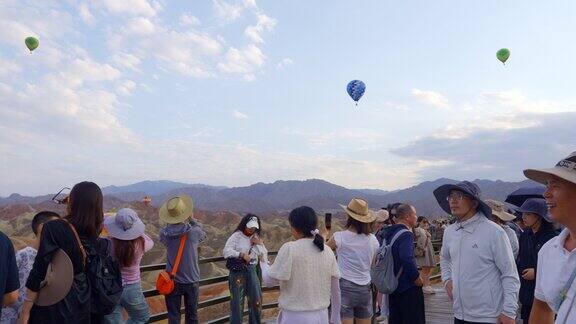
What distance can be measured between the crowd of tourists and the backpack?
0.4 inches

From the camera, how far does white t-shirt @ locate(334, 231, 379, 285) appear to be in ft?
17.0

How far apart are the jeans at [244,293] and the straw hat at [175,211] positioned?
1.02 meters

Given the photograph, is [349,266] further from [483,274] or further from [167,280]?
[167,280]

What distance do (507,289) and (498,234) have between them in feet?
1.41

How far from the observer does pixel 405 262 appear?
4.62 metres

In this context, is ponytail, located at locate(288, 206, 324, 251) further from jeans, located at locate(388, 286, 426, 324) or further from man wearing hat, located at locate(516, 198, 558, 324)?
man wearing hat, located at locate(516, 198, 558, 324)

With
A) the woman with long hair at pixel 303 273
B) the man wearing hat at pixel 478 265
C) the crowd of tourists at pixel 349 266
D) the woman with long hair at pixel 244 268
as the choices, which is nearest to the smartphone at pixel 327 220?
the crowd of tourists at pixel 349 266

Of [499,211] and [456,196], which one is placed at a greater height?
[456,196]

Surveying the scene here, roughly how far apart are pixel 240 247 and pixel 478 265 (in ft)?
11.2

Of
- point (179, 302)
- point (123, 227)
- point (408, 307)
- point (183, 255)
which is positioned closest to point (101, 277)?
point (123, 227)

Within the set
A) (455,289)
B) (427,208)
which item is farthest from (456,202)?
(427,208)

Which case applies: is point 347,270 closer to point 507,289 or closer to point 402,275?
point 402,275

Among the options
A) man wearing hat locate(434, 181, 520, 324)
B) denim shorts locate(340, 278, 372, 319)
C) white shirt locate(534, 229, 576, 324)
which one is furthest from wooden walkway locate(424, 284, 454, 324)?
white shirt locate(534, 229, 576, 324)

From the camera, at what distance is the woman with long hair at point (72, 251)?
321cm
